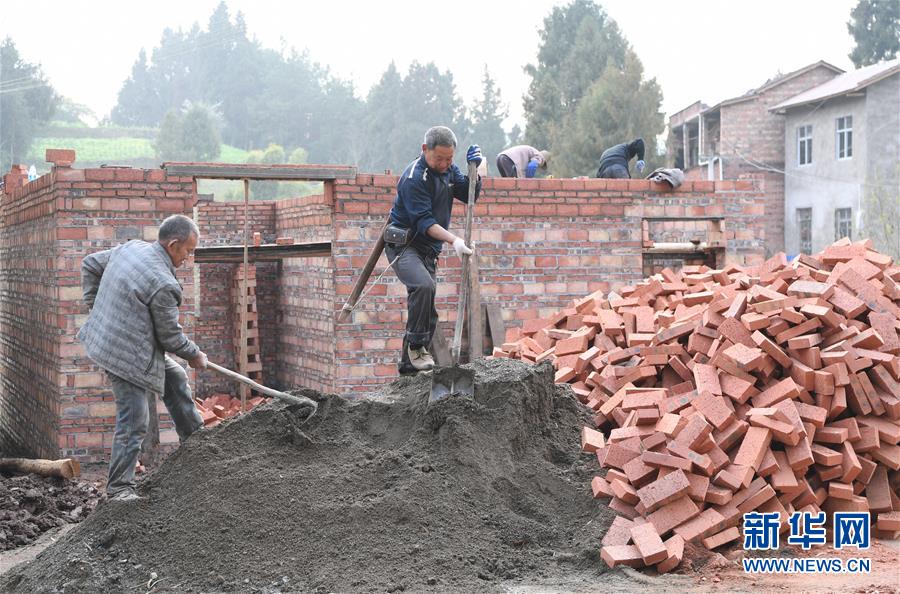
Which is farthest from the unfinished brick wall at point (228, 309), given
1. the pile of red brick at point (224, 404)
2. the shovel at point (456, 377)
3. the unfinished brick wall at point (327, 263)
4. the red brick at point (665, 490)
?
the red brick at point (665, 490)

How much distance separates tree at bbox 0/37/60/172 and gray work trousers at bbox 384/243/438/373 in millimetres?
43409

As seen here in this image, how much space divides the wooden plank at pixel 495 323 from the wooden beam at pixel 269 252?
5.31 feet

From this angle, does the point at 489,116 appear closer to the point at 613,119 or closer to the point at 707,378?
the point at 613,119

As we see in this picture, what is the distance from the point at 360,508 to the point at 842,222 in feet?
89.2

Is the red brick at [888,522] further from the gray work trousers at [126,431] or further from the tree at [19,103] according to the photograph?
the tree at [19,103]

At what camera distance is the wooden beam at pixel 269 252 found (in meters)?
9.21

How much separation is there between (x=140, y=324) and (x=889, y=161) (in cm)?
2745

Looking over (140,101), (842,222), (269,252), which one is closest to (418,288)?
(269,252)

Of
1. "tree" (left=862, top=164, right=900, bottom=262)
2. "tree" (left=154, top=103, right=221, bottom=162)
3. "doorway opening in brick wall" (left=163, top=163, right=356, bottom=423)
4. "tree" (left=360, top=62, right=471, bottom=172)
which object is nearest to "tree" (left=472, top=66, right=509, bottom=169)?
"tree" (left=360, top=62, right=471, bottom=172)

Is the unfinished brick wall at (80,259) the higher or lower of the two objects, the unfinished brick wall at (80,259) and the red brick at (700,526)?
the higher

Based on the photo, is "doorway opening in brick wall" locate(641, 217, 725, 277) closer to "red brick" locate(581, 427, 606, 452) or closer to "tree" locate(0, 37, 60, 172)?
"red brick" locate(581, 427, 606, 452)

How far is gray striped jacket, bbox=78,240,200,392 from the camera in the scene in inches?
217

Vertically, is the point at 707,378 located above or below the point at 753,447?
above

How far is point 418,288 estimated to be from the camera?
6262mm
